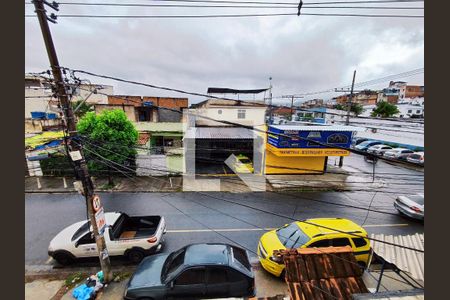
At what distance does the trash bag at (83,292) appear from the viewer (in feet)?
19.0

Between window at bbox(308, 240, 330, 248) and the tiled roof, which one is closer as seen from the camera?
the tiled roof

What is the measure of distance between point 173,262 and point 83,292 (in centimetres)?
261

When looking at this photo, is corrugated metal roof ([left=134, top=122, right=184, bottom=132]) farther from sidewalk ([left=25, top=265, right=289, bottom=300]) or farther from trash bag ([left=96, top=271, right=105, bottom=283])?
trash bag ([left=96, top=271, right=105, bottom=283])

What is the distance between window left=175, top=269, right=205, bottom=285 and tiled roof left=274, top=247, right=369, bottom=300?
2.17 meters

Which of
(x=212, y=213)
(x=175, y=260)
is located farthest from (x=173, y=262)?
(x=212, y=213)

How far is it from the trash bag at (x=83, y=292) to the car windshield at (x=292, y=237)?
19.1 ft

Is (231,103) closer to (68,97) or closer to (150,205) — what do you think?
(150,205)

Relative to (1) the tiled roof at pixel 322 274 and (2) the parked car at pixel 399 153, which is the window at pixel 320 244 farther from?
(2) the parked car at pixel 399 153

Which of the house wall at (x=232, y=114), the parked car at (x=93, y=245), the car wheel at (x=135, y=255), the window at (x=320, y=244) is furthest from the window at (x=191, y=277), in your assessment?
the house wall at (x=232, y=114)

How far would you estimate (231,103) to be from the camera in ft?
74.1

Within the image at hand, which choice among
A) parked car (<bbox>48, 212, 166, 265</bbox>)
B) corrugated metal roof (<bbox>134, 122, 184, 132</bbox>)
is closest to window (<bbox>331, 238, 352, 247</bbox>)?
parked car (<bbox>48, 212, 166, 265</bbox>)

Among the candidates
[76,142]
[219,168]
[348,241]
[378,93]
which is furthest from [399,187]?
[378,93]

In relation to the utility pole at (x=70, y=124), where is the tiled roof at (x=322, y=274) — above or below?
below

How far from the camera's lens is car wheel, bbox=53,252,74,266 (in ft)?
22.9
